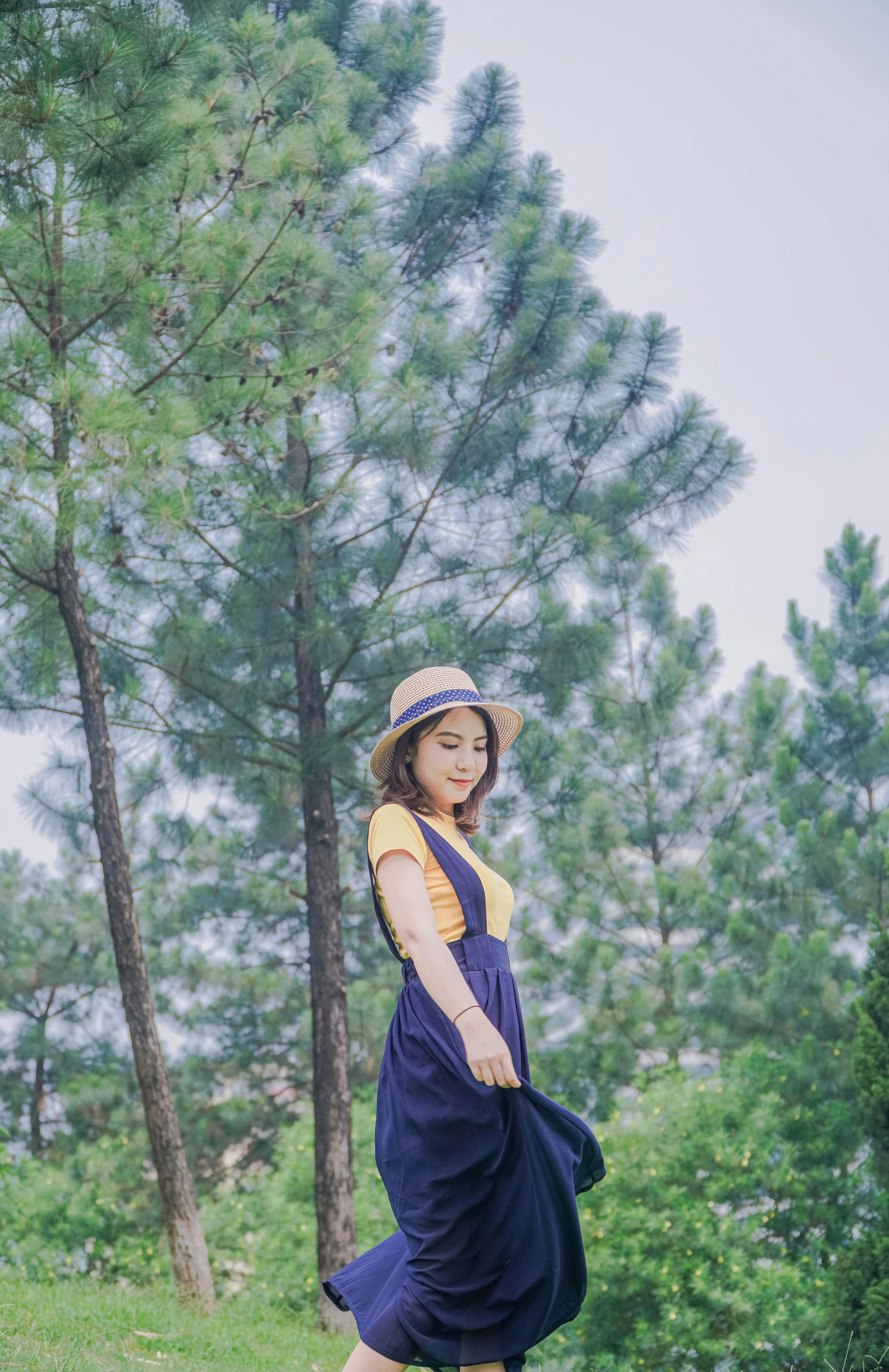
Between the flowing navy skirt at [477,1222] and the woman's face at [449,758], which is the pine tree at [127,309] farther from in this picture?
the flowing navy skirt at [477,1222]

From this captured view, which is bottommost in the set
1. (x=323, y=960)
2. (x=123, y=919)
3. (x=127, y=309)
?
(x=323, y=960)

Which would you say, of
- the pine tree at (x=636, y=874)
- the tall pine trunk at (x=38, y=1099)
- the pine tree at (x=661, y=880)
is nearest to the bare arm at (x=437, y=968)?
the pine tree at (x=661, y=880)

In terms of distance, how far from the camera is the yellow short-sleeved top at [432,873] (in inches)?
74.9

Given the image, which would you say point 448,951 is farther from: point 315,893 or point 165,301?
point 315,893

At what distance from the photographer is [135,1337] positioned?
12.3ft

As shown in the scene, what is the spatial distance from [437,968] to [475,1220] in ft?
1.27

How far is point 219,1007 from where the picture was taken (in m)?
10.7

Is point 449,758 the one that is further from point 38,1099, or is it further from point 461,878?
point 38,1099

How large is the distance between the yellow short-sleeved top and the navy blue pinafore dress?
0.56 ft

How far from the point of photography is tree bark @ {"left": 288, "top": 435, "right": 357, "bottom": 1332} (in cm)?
611

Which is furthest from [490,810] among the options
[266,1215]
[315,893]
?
[266,1215]

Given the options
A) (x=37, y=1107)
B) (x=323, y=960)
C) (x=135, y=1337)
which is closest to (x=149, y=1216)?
(x=37, y=1107)

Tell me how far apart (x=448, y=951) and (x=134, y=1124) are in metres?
9.43

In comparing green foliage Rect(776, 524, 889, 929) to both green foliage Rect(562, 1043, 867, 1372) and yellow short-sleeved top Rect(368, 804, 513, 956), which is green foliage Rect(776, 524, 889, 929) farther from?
yellow short-sleeved top Rect(368, 804, 513, 956)
